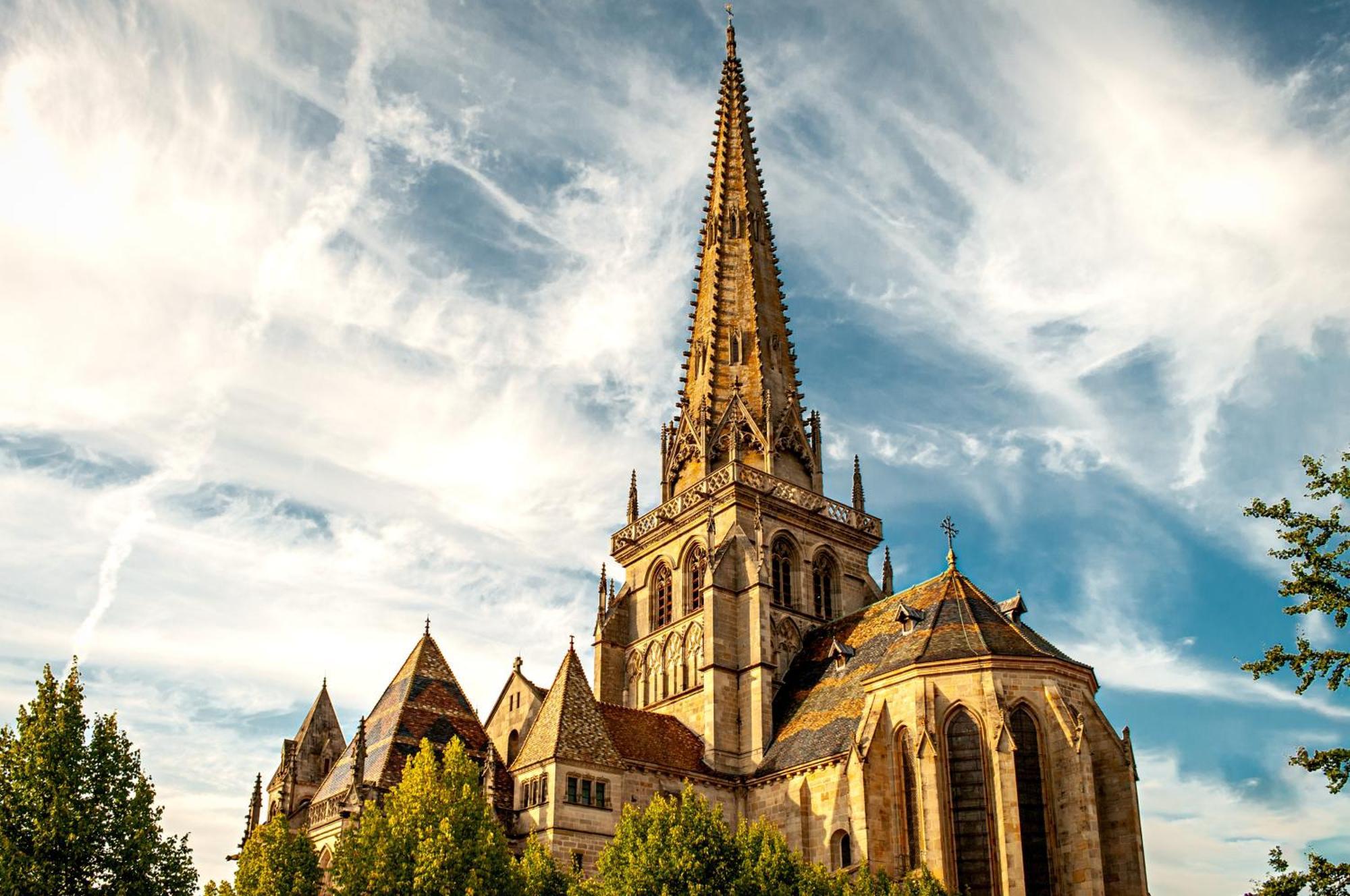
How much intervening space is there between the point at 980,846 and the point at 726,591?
14385 millimetres

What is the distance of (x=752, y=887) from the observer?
26922 mm

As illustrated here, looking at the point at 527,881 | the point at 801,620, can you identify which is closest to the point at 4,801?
the point at 527,881

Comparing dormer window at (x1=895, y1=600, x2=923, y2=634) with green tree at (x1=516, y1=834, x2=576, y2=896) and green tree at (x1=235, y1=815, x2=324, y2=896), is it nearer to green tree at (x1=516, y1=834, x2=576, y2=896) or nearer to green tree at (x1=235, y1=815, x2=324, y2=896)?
green tree at (x1=516, y1=834, x2=576, y2=896)

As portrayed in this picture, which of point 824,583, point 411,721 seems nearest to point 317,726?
point 411,721

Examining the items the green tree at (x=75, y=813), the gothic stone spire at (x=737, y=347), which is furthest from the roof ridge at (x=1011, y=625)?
the green tree at (x=75, y=813)

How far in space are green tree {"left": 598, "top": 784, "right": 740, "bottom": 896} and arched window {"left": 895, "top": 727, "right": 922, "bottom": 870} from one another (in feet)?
28.5

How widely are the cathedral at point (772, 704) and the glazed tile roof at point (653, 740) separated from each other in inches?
4.4

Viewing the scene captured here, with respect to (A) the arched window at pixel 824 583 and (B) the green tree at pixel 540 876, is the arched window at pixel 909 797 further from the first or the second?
(A) the arched window at pixel 824 583

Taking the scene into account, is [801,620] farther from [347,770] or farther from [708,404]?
[347,770]

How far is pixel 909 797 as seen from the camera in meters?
35.0

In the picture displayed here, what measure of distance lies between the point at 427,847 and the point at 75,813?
23.0ft

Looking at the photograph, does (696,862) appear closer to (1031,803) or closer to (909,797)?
(909,797)

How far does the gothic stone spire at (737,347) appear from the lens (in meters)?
51.1

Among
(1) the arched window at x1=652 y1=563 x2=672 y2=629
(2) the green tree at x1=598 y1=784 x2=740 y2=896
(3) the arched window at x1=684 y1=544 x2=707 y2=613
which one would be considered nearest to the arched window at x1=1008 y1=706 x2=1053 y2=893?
(2) the green tree at x1=598 y1=784 x2=740 y2=896
